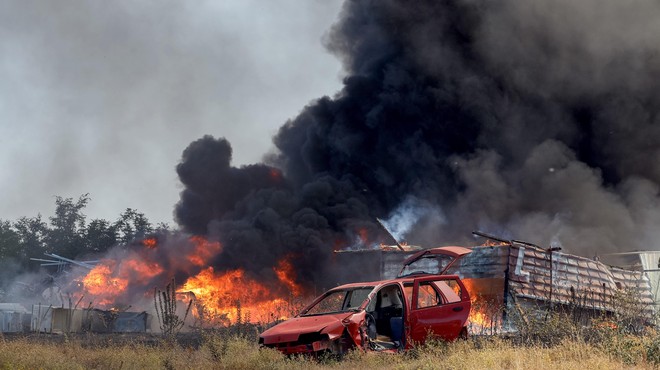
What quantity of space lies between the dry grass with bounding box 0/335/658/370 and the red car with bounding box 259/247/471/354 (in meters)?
0.26

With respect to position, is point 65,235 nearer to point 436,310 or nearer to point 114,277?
point 114,277

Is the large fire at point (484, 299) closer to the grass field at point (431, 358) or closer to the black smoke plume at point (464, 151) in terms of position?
the grass field at point (431, 358)

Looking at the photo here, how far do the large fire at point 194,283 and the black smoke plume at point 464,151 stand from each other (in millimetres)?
821

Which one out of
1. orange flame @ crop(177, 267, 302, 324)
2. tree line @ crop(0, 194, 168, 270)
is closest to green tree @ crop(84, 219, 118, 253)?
tree line @ crop(0, 194, 168, 270)

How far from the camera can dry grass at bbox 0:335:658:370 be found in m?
9.91

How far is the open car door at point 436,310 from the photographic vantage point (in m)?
11.6

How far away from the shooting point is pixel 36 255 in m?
57.9

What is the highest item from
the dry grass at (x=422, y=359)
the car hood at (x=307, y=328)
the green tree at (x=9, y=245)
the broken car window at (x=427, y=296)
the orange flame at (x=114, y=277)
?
the green tree at (x=9, y=245)

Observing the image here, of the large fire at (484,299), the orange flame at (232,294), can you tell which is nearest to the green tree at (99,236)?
the orange flame at (232,294)

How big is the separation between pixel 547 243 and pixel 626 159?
7.78 meters

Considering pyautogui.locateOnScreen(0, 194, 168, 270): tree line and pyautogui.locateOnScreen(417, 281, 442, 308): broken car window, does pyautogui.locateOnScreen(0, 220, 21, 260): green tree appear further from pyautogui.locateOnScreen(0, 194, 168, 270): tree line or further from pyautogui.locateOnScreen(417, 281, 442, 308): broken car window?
pyautogui.locateOnScreen(417, 281, 442, 308): broken car window

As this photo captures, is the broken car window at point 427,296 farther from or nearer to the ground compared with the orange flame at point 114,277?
nearer to the ground

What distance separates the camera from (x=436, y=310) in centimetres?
1195

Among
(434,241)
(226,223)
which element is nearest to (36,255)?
(226,223)
